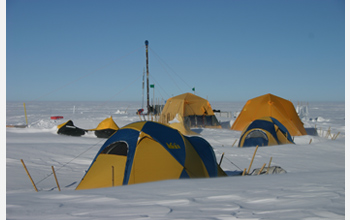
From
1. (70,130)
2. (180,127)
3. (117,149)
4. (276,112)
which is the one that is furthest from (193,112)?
(117,149)

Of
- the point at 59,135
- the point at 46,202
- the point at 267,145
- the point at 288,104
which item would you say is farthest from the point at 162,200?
the point at 288,104

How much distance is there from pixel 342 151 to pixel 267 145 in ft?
10.2

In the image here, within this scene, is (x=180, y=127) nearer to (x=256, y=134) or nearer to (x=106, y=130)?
(x=106, y=130)

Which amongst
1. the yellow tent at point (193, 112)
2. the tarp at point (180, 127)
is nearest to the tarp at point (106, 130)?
the tarp at point (180, 127)

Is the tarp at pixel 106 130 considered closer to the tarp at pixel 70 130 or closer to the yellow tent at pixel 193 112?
the tarp at pixel 70 130

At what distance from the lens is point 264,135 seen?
14.4m

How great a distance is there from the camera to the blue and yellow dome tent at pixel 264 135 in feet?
46.9

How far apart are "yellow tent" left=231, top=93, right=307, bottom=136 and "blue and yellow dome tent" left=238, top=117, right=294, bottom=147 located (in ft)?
14.9

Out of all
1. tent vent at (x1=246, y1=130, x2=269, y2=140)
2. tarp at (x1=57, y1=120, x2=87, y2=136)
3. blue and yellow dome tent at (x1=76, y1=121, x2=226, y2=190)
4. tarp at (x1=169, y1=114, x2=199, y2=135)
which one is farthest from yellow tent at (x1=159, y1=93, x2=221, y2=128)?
blue and yellow dome tent at (x1=76, y1=121, x2=226, y2=190)

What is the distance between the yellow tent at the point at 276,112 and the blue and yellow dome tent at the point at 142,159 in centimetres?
1345

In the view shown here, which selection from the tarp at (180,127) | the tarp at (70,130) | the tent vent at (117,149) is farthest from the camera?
the tarp at (180,127)

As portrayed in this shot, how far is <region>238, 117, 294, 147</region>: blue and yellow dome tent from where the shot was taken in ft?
46.9
